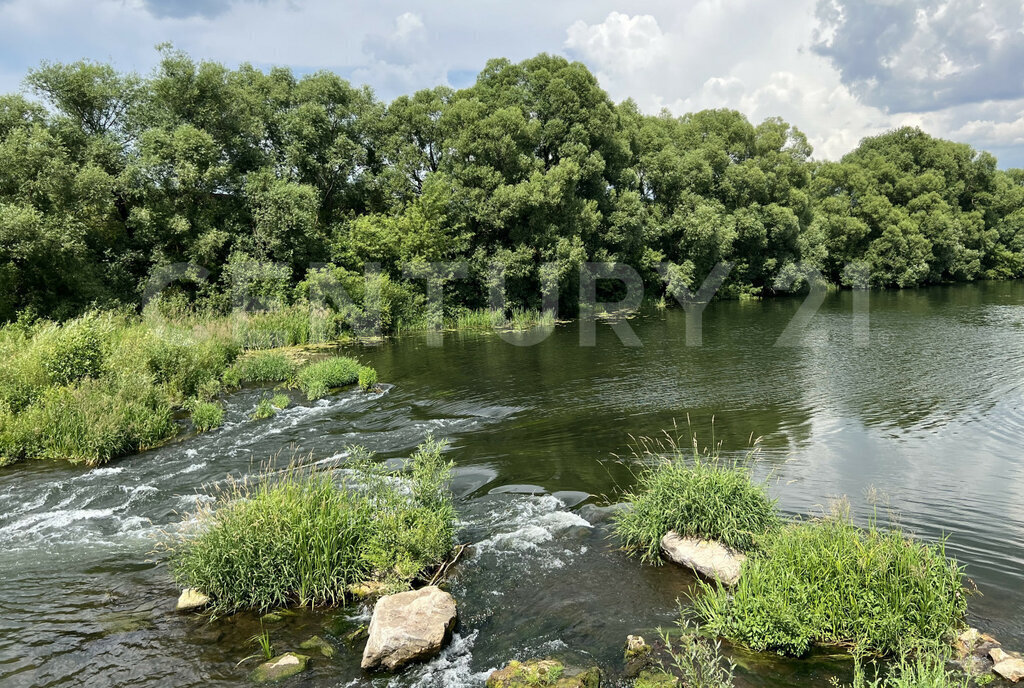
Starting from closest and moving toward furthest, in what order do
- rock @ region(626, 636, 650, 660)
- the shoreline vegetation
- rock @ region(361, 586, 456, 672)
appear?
the shoreline vegetation → rock @ region(361, 586, 456, 672) → rock @ region(626, 636, 650, 660)

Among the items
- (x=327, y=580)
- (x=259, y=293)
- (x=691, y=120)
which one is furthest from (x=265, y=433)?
(x=691, y=120)

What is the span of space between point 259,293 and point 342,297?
168 inches

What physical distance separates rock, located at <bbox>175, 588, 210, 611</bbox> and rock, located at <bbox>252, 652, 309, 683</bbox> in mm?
1599

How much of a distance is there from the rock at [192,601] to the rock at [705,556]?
6280mm

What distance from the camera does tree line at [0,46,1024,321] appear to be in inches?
1035

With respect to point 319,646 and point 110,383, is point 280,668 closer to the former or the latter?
point 319,646

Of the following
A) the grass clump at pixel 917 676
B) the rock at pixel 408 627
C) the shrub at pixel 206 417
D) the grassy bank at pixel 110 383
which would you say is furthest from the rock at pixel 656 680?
the shrub at pixel 206 417

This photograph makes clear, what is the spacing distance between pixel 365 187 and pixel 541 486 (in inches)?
1290

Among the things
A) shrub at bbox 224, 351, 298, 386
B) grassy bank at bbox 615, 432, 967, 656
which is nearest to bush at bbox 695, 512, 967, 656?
grassy bank at bbox 615, 432, 967, 656

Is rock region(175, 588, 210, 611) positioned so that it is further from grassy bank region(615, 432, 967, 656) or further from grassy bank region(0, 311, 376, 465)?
grassy bank region(0, 311, 376, 465)

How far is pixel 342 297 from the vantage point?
3178cm

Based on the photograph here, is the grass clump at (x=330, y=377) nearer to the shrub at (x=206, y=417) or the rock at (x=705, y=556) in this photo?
the shrub at (x=206, y=417)

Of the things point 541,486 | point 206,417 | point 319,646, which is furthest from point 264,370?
point 319,646

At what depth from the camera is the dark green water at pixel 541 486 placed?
691 cm
